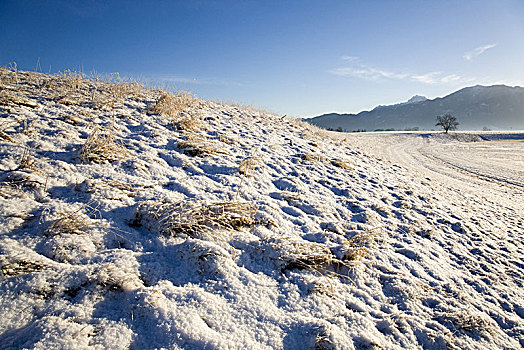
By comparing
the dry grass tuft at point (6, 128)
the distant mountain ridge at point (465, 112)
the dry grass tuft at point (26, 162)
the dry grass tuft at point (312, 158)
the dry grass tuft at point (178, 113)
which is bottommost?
the dry grass tuft at point (312, 158)

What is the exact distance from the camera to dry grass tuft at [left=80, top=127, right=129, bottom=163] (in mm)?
2885

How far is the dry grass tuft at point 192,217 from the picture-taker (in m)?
2.15

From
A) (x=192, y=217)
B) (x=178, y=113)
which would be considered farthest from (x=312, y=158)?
(x=192, y=217)

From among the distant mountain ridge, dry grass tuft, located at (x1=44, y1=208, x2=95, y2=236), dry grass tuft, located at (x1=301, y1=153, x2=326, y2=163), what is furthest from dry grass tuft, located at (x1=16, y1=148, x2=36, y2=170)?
the distant mountain ridge

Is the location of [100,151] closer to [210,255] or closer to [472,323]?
[210,255]

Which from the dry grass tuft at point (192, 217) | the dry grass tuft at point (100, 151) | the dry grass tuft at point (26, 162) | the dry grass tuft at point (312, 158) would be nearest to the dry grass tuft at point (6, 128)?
the dry grass tuft at point (26, 162)

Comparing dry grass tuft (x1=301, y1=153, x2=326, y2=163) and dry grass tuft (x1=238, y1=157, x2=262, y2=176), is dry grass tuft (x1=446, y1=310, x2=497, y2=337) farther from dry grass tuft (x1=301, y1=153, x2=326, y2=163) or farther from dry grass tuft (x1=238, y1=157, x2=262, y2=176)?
dry grass tuft (x1=301, y1=153, x2=326, y2=163)

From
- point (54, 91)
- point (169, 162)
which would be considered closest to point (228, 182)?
point (169, 162)

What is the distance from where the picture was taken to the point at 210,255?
1936 millimetres

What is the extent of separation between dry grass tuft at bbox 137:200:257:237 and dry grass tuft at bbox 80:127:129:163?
119cm

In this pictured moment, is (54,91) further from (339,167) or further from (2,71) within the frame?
(339,167)

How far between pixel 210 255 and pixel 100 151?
2.20 m

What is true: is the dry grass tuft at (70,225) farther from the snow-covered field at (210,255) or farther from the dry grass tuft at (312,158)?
the dry grass tuft at (312,158)

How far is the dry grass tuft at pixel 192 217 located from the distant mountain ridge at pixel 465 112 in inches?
5975
